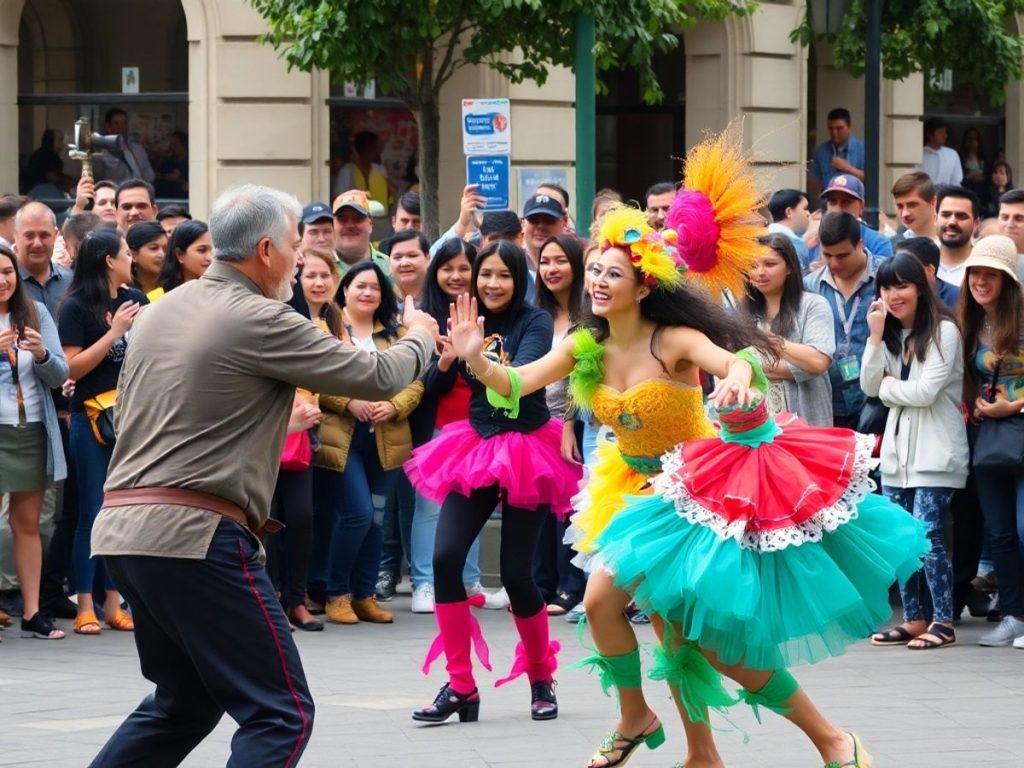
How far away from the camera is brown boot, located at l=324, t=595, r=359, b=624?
35.4ft

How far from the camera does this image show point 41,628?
10.2 m

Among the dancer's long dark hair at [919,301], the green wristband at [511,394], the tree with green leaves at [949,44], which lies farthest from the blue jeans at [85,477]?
the tree with green leaves at [949,44]

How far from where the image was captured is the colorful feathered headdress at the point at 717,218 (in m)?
7.34

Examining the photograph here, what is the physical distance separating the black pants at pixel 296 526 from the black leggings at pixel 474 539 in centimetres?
224

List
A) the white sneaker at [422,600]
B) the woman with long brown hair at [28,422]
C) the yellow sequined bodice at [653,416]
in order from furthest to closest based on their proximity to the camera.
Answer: the white sneaker at [422,600] < the woman with long brown hair at [28,422] < the yellow sequined bodice at [653,416]

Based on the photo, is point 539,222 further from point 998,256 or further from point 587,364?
point 587,364

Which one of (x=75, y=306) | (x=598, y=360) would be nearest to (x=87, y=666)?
(x=75, y=306)

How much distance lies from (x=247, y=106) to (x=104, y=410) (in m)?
9.58

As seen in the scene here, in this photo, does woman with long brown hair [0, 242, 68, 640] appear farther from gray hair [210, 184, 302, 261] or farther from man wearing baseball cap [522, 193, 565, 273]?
gray hair [210, 184, 302, 261]

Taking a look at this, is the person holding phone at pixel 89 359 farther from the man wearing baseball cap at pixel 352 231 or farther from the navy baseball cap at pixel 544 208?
the navy baseball cap at pixel 544 208

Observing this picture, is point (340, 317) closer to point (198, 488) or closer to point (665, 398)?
point (665, 398)

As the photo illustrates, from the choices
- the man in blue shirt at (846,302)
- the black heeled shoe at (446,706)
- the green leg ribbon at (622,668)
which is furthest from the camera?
the man in blue shirt at (846,302)

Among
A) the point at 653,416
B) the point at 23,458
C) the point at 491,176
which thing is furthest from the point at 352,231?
the point at 653,416

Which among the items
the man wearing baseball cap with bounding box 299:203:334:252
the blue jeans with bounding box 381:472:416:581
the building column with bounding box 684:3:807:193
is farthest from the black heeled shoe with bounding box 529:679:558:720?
the building column with bounding box 684:3:807:193
